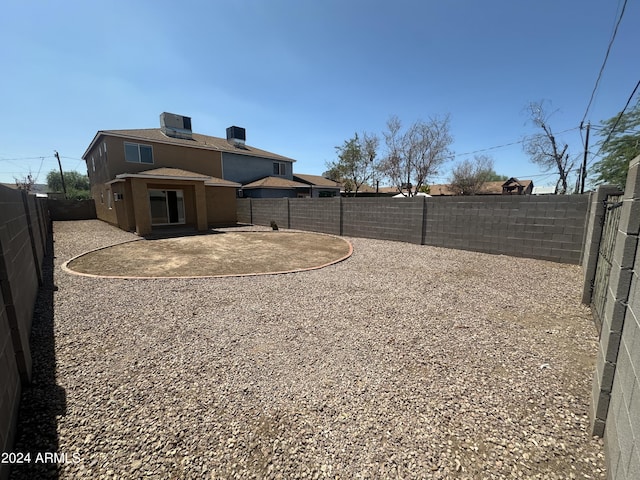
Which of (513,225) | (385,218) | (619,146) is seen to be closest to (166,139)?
(385,218)

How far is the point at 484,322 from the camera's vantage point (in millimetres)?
3881

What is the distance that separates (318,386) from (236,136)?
84.2 ft

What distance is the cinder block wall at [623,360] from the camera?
1516 mm

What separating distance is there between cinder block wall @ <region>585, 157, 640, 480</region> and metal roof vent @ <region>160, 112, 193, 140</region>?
2271 cm

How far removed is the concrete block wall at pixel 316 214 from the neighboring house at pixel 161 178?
5.05 m

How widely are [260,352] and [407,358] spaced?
5.59 ft

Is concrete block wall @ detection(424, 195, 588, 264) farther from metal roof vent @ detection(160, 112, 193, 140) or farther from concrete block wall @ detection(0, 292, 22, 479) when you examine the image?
metal roof vent @ detection(160, 112, 193, 140)

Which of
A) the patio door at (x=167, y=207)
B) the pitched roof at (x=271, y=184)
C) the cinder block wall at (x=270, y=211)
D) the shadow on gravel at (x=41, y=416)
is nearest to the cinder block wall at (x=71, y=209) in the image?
the patio door at (x=167, y=207)

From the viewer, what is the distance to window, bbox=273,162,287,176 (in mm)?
26197

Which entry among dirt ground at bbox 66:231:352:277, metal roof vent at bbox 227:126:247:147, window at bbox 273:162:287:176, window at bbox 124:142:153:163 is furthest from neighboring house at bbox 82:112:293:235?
window at bbox 273:162:287:176

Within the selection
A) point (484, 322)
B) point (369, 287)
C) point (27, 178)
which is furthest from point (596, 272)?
point (27, 178)

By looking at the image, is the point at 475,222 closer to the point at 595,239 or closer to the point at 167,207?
the point at 595,239

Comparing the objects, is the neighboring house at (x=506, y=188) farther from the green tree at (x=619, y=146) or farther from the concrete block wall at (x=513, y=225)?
the concrete block wall at (x=513, y=225)

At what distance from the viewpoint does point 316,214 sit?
46.0 ft
